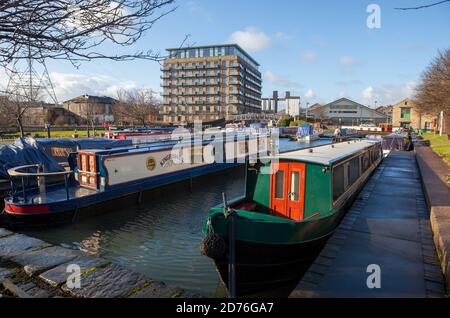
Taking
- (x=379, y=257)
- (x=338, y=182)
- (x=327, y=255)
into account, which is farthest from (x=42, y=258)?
(x=338, y=182)

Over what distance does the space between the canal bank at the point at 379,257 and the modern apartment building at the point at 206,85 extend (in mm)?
89281

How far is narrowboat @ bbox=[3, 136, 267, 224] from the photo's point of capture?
10.5 metres

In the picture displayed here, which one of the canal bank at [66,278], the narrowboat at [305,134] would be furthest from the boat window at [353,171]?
the narrowboat at [305,134]

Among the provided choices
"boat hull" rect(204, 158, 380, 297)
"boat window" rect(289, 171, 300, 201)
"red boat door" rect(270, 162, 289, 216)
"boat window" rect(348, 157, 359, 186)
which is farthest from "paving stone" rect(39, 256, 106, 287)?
"boat window" rect(348, 157, 359, 186)

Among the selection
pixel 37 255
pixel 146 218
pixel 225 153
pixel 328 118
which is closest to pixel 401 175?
pixel 225 153

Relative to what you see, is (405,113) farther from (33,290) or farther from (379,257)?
(33,290)

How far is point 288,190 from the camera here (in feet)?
24.4

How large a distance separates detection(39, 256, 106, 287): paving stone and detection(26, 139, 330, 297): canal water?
293cm

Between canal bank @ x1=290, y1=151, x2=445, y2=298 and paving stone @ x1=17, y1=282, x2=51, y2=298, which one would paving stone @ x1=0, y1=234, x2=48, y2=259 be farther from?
canal bank @ x1=290, y1=151, x2=445, y2=298

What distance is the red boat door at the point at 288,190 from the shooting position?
728cm

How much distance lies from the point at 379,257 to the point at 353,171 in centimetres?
444

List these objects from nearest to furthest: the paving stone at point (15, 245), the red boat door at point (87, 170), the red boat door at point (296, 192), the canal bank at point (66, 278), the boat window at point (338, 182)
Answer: the canal bank at point (66, 278), the paving stone at point (15, 245), the red boat door at point (296, 192), the boat window at point (338, 182), the red boat door at point (87, 170)

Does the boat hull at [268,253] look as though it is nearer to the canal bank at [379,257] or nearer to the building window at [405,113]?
the canal bank at [379,257]
